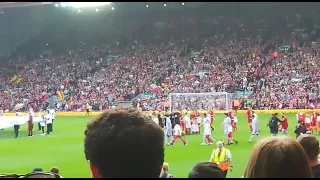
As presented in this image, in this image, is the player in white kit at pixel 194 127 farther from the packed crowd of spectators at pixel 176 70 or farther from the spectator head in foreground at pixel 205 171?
the spectator head in foreground at pixel 205 171

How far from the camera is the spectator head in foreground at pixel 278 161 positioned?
2.32 m

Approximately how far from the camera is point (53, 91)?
49.5 metres

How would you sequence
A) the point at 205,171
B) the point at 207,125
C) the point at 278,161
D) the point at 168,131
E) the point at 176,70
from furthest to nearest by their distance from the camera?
1. the point at 176,70
2. the point at 168,131
3. the point at 207,125
4. the point at 205,171
5. the point at 278,161

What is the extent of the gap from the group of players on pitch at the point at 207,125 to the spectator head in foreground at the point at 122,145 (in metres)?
18.1

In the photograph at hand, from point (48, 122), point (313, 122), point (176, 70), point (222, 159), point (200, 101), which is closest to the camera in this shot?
point (222, 159)

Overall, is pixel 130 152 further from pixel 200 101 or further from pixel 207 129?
pixel 200 101

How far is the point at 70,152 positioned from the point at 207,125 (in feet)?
19.7

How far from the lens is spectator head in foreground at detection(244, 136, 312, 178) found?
2.32 m

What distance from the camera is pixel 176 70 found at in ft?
157

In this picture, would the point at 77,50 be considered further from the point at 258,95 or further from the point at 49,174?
the point at 49,174

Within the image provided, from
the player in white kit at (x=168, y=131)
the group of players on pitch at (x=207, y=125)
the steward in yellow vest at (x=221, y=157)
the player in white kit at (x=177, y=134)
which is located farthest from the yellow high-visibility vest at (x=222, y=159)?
the player in white kit at (x=168, y=131)

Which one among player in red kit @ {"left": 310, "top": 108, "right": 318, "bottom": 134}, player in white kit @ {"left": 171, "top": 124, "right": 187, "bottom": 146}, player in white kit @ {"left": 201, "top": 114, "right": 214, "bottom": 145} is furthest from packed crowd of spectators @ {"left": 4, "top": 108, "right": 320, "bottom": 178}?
player in red kit @ {"left": 310, "top": 108, "right": 318, "bottom": 134}

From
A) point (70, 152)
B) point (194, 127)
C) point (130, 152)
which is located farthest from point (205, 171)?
point (194, 127)

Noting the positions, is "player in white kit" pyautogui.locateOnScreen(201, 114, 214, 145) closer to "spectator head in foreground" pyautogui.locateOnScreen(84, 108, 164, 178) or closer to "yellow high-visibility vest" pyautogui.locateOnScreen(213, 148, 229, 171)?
"yellow high-visibility vest" pyautogui.locateOnScreen(213, 148, 229, 171)
